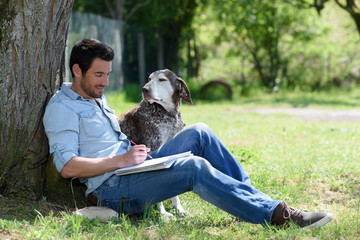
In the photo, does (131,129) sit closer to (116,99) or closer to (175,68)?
(116,99)

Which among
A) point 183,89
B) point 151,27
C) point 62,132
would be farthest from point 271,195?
point 151,27

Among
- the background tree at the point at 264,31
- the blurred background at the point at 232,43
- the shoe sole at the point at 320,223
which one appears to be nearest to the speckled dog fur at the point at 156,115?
the shoe sole at the point at 320,223

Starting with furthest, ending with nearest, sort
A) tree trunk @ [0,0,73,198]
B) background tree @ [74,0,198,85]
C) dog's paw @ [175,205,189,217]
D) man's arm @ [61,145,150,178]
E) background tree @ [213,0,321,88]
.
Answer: background tree @ [213,0,321,88]
background tree @ [74,0,198,85]
dog's paw @ [175,205,189,217]
tree trunk @ [0,0,73,198]
man's arm @ [61,145,150,178]

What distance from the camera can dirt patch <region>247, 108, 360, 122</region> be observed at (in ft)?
33.9

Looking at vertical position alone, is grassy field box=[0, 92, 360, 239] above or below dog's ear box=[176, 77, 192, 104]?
below

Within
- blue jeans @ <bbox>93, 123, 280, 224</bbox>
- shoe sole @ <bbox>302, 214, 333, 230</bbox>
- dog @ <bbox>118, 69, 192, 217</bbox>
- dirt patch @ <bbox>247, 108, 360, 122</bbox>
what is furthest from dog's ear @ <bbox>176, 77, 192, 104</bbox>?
dirt patch @ <bbox>247, 108, 360, 122</bbox>

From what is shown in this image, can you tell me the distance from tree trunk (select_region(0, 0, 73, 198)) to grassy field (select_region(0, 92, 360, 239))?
302mm

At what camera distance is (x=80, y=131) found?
320cm

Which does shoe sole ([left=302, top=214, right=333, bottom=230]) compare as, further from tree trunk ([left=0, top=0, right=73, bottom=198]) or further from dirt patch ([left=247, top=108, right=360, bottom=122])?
dirt patch ([left=247, top=108, right=360, bottom=122])

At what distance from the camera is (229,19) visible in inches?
726

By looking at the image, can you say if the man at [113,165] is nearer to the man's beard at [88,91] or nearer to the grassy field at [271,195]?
the man's beard at [88,91]

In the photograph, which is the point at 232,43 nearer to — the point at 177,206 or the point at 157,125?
the point at 157,125

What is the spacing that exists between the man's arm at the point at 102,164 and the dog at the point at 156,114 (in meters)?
1.08

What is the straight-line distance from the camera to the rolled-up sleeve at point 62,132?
9.90 ft
